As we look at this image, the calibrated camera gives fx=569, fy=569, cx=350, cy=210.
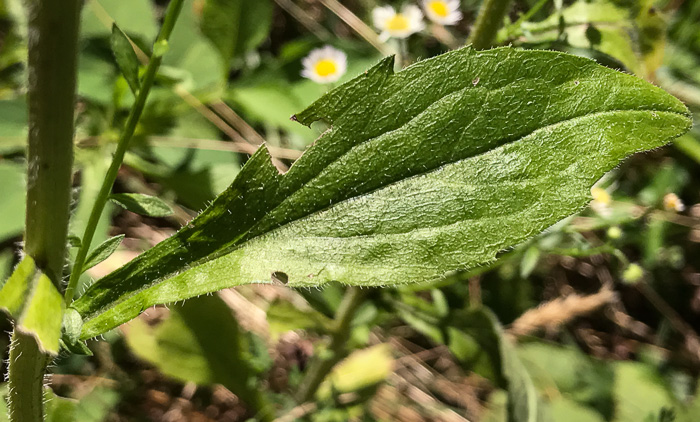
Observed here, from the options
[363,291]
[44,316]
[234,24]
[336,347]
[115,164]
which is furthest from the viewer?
[234,24]

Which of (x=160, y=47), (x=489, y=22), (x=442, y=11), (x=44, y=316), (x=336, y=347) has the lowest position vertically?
(x=44, y=316)

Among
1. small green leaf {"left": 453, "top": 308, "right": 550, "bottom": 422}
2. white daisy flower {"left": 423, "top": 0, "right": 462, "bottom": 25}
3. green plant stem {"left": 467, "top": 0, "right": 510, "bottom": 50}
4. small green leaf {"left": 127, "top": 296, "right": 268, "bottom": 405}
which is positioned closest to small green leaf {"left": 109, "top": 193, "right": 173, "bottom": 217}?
green plant stem {"left": 467, "top": 0, "right": 510, "bottom": 50}

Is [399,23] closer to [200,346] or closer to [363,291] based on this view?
[363,291]

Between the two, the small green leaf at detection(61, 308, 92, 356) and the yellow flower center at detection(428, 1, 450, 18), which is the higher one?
the yellow flower center at detection(428, 1, 450, 18)

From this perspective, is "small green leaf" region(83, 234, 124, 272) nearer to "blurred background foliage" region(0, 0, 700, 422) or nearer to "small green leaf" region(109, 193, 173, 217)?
"small green leaf" region(109, 193, 173, 217)

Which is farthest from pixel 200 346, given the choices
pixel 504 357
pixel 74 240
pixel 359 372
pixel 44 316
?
pixel 44 316

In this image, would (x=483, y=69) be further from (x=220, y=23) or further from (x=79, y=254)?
(x=220, y=23)
